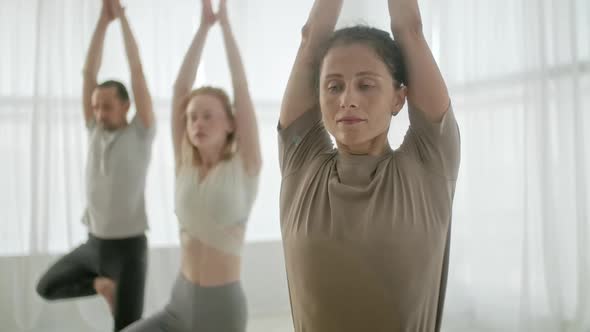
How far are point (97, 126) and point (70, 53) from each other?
0.29 m

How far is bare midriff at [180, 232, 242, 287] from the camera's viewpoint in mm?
907

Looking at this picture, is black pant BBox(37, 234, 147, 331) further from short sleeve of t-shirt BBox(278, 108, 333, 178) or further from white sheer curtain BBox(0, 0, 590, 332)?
short sleeve of t-shirt BBox(278, 108, 333, 178)

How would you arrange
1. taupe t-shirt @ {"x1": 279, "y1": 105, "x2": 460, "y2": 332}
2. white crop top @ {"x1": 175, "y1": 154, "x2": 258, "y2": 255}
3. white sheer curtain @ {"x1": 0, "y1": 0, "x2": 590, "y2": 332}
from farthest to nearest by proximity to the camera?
white sheer curtain @ {"x1": 0, "y1": 0, "x2": 590, "y2": 332} → white crop top @ {"x1": 175, "y1": 154, "x2": 258, "y2": 255} → taupe t-shirt @ {"x1": 279, "y1": 105, "x2": 460, "y2": 332}

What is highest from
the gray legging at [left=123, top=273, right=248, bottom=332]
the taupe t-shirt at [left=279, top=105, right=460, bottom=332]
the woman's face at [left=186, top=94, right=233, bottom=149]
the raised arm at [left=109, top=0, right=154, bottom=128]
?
the raised arm at [left=109, top=0, right=154, bottom=128]

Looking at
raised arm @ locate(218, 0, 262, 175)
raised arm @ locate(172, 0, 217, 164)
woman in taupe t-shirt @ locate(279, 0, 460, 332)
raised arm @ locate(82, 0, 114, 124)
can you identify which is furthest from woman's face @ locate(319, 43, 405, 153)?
raised arm @ locate(82, 0, 114, 124)

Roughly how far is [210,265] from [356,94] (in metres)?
0.48

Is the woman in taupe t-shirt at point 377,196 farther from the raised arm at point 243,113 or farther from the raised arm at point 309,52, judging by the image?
the raised arm at point 243,113

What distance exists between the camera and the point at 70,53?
1205 millimetres

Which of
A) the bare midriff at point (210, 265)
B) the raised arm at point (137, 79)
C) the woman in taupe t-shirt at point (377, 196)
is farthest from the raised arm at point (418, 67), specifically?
the raised arm at point (137, 79)

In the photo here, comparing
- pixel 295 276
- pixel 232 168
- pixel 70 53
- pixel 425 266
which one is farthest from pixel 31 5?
pixel 425 266

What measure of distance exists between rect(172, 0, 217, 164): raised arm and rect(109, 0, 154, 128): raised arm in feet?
0.32

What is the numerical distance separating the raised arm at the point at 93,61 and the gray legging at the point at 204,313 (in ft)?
1.52

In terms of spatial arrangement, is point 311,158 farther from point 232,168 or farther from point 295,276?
point 232,168

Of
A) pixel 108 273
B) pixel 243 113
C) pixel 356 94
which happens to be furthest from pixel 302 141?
pixel 108 273
